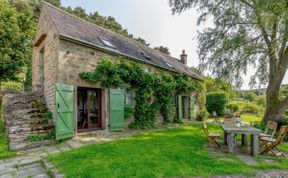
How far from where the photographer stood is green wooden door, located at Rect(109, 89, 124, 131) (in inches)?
369

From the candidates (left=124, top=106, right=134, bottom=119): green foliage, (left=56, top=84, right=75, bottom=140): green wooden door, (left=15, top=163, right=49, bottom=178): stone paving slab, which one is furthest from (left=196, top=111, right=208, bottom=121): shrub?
(left=15, top=163, right=49, bottom=178): stone paving slab

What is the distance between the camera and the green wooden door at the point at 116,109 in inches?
369

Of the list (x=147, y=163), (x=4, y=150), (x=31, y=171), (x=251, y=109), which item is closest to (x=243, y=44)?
(x=147, y=163)

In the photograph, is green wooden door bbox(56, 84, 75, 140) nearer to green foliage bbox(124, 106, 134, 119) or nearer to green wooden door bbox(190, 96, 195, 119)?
green foliage bbox(124, 106, 134, 119)

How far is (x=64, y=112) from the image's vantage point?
7.39 m

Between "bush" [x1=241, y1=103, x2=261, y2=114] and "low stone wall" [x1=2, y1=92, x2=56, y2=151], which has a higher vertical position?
"low stone wall" [x1=2, y1=92, x2=56, y2=151]

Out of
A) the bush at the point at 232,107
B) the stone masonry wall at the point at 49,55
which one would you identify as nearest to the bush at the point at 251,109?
the bush at the point at 232,107

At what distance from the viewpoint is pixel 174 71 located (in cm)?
1376

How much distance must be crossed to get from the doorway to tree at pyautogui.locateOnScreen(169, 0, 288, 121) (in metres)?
5.90

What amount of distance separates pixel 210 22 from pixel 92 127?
317 inches

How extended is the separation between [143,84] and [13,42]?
30.4ft

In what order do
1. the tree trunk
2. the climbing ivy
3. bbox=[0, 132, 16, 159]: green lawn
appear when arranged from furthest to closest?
1. the climbing ivy
2. the tree trunk
3. bbox=[0, 132, 16, 159]: green lawn

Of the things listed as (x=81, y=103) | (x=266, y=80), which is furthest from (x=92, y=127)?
(x=266, y=80)

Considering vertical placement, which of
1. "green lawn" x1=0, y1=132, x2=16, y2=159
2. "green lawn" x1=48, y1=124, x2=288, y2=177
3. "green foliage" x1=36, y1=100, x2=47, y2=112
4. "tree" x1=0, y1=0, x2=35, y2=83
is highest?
"tree" x1=0, y1=0, x2=35, y2=83
